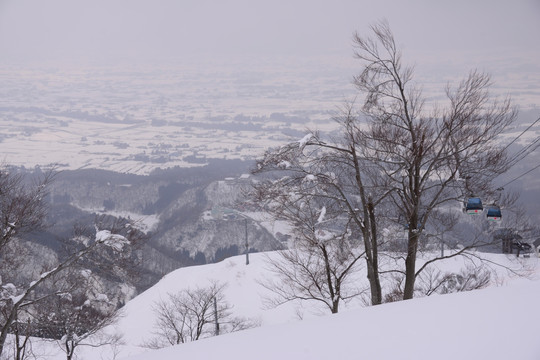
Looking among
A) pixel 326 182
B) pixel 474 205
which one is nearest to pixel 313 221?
pixel 326 182

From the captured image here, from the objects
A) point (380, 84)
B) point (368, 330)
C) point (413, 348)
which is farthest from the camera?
point (380, 84)

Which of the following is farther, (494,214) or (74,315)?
(74,315)

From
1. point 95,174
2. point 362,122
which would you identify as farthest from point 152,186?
point 362,122

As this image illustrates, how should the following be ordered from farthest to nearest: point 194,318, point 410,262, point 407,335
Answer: point 194,318 → point 410,262 → point 407,335

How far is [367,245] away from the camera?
8492 millimetres

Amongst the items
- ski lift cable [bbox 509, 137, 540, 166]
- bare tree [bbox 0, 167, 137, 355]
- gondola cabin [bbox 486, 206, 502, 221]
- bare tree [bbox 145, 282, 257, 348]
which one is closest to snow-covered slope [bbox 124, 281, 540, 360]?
ski lift cable [bbox 509, 137, 540, 166]

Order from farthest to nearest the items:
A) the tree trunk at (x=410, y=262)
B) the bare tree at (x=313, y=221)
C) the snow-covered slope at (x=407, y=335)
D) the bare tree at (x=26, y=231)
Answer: the bare tree at (x=26, y=231) < the tree trunk at (x=410, y=262) < the bare tree at (x=313, y=221) < the snow-covered slope at (x=407, y=335)

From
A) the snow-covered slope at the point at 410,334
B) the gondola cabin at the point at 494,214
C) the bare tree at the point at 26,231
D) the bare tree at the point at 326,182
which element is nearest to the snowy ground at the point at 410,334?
the snow-covered slope at the point at 410,334

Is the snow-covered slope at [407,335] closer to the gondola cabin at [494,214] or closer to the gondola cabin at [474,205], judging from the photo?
the gondola cabin at [474,205]

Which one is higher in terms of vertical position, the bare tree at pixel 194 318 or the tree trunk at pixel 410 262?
the tree trunk at pixel 410 262

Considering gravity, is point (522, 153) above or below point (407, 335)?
above

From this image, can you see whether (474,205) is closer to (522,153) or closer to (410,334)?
(522,153)

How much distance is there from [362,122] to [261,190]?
257cm

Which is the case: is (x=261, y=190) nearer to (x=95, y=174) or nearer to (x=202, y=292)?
(x=202, y=292)
